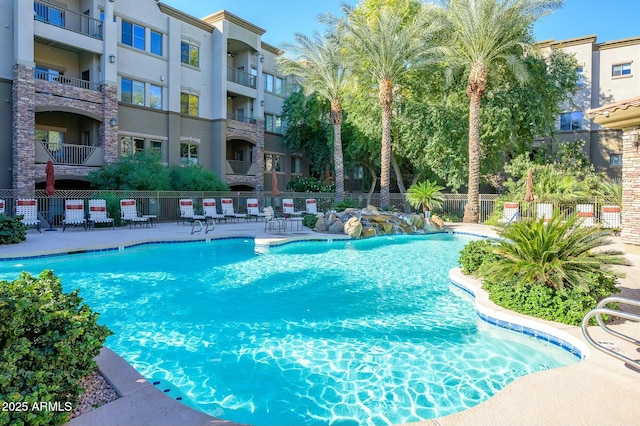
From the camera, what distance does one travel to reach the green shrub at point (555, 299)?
5.35 m

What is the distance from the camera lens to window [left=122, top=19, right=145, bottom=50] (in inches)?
910

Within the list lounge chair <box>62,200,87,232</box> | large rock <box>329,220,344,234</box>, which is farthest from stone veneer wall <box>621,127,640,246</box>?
lounge chair <box>62,200,87,232</box>

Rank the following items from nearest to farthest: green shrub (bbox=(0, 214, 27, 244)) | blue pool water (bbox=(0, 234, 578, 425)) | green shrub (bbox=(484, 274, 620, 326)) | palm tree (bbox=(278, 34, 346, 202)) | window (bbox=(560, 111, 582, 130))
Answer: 1. blue pool water (bbox=(0, 234, 578, 425))
2. green shrub (bbox=(484, 274, 620, 326))
3. green shrub (bbox=(0, 214, 27, 244))
4. palm tree (bbox=(278, 34, 346, 202))
5. window (bbox=(560, 111, 582, 130))

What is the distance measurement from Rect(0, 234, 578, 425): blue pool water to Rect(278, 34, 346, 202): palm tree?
1603 centimetres

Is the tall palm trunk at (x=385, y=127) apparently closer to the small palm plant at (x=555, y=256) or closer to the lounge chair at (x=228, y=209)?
the lounge chair at (x=228, y=209)

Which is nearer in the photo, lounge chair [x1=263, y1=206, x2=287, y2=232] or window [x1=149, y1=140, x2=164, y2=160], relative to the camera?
lounge chair [x1=263, y1=206, x2=287, y2=232]

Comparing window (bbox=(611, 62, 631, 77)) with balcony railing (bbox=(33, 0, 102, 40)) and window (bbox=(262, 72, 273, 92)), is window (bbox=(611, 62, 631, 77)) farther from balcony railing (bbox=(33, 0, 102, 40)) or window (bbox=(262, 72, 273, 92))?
balcony railing (bbox=(33, 0, 102, 40))

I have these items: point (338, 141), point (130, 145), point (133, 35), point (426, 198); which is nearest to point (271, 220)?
point (426, 198)

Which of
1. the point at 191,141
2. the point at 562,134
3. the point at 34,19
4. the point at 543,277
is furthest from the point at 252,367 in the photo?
the point at 562,134

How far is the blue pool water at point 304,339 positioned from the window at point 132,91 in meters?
15.3

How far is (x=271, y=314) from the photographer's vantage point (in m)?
6.66

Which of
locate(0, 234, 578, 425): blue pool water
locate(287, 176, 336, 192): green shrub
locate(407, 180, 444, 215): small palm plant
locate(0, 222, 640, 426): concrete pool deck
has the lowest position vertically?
locate(0, 234, 578, 425): blue pool water

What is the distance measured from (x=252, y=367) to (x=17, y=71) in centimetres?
2043

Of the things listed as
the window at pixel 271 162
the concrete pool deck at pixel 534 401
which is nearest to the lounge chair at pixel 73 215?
the concrete pool deck at pixel 534 401
